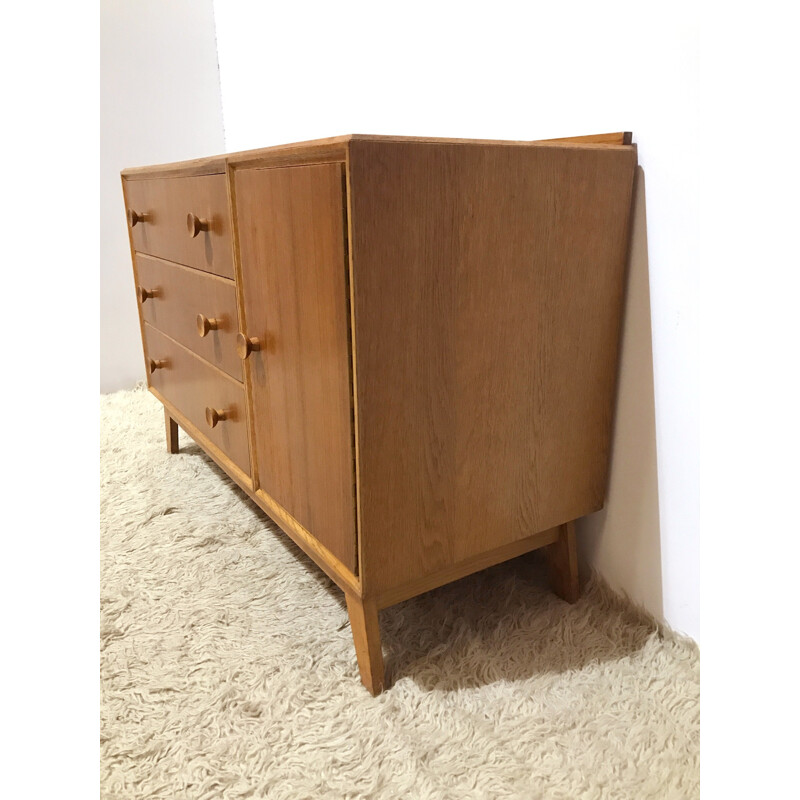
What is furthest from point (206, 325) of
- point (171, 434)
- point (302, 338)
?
point (171, 434)

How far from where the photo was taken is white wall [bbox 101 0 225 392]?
2037 mm

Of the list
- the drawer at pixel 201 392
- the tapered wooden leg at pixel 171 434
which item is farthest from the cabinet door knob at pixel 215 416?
the tapered wooden leg at pixel 171 434

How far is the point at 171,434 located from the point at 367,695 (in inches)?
39.1

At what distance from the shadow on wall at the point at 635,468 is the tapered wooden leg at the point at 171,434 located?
106 cm

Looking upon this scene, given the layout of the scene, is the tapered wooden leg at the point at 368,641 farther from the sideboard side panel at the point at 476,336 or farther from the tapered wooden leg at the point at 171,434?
the tapered wooden leg at the point at 171,434

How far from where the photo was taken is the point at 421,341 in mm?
792

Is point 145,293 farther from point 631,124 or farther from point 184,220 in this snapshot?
point 631,124

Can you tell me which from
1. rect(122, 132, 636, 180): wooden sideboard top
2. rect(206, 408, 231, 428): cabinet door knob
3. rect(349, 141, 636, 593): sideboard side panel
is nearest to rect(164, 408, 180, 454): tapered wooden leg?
rect(206, 408, 231, 428): cabinet door knob

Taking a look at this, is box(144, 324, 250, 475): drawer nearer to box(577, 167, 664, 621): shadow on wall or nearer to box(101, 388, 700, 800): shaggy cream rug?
box(101, 388, 700, 800): shaggy cream rug

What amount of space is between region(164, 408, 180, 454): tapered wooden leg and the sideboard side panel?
0.99 m

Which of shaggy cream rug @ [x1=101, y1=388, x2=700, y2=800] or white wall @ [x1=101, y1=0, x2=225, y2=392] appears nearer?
shaggy cream rug @ [x1=101, y1=388, x2=700, y2=800]

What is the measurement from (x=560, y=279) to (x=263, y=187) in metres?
0.41

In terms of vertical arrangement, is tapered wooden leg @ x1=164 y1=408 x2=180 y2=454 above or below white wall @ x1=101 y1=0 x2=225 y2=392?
below

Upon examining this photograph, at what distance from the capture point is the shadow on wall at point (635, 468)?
941 millimetres
